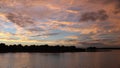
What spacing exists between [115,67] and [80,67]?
23.6 feet

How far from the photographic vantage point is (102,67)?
5716 cm

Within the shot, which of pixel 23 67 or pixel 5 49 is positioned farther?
pixel 5 49

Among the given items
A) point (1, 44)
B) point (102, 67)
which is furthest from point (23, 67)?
point (1, 44)

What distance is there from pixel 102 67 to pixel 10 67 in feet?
63.4

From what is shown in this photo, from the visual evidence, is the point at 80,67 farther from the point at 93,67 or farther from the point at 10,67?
the point at 10,67

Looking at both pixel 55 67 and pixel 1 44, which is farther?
pixel 1 44

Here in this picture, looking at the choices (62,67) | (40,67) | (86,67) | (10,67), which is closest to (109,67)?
(86,67)

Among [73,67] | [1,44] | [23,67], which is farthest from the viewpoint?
[1,44]

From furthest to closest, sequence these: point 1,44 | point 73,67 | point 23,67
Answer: point 1,44 < point 73,67 < point 23,67

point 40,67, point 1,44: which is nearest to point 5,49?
point 1,44

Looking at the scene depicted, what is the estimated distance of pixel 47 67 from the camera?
5778cm

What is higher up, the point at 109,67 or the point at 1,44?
the point at 1,44

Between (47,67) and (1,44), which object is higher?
(1,44)

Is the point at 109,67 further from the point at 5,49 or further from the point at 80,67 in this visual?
the point at 5,49
